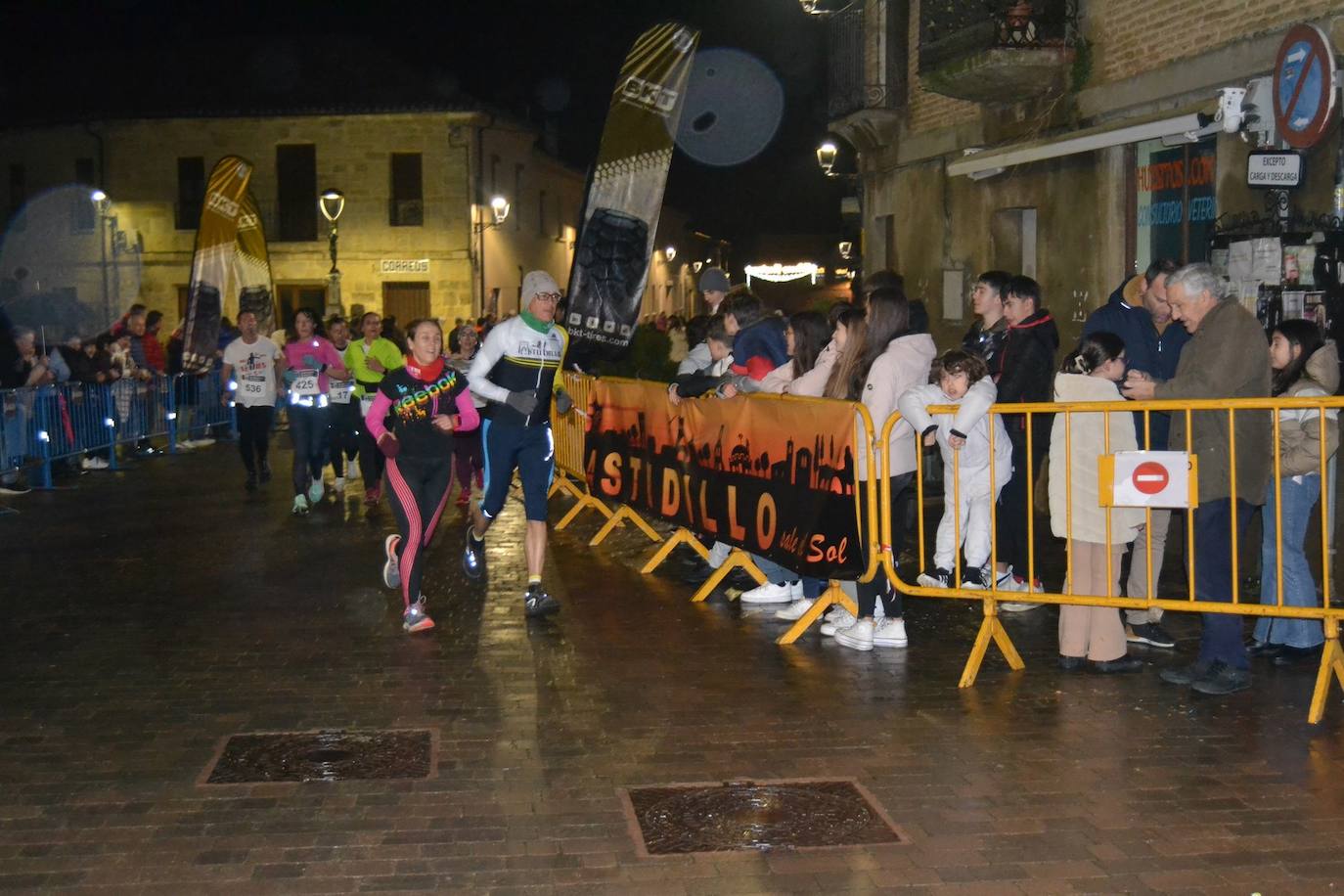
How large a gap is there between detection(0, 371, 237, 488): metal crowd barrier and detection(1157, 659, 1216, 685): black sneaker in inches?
475

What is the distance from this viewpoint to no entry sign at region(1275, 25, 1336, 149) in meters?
9.90

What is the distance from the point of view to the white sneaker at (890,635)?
27.6ft

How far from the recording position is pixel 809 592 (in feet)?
31.1

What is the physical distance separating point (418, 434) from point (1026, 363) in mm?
3730

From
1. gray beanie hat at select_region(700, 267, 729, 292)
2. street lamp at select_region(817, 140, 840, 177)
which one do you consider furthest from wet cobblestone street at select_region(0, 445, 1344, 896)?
street lamp at select_region(817, 140, 840, 177)

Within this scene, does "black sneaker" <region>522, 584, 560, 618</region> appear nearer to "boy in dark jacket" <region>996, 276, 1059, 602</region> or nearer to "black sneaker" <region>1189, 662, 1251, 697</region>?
"boy in dark jacket" <region>996, 276, 1059, 602</region>

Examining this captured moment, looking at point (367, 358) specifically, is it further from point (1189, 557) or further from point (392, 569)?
point (1189, 557)

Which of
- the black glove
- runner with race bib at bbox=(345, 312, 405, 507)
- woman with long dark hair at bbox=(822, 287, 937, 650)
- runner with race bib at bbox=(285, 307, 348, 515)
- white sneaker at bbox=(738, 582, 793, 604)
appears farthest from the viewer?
runner with race bib at bbox=(285, 307, 348, 515)

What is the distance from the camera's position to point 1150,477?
725 cm

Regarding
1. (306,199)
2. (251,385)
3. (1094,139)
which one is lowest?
(251,385)

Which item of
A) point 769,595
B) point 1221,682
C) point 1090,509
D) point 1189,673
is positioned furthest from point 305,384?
point 1221,682

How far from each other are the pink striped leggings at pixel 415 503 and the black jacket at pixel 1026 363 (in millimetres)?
3442

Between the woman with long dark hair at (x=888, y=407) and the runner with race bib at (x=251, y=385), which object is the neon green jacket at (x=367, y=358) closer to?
the runner with race bib at (x=251, y=385)

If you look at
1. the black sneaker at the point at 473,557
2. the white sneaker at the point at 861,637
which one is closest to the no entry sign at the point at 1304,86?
the white sneaker at the point at 861,637
